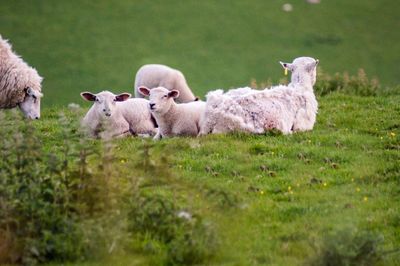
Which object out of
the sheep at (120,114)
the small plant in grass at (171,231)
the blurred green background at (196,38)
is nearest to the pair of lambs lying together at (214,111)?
the sheep at (120,114)

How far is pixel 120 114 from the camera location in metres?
13.5

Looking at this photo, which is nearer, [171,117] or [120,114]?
[171,117]

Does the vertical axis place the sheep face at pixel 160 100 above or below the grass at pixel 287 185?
above

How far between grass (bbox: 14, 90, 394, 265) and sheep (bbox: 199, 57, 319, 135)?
7.9 inches

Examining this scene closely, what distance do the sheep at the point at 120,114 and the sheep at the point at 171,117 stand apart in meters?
0.46

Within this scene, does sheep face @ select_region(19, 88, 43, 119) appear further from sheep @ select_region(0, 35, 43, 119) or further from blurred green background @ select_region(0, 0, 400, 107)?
blurred green background @ select_region(0, 0, 400, 107)

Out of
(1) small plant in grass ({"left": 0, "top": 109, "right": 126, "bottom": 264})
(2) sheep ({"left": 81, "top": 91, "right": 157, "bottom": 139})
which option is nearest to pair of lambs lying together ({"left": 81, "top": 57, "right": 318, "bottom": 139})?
(2) sheep ({"left": 81, "top": 91, "right": 157, "bottom": 139})

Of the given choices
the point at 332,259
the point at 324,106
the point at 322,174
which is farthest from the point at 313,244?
the point at 324,106

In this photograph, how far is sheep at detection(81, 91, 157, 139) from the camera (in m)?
13.0

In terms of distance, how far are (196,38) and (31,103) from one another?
15.5m

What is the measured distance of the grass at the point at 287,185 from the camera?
8547mm

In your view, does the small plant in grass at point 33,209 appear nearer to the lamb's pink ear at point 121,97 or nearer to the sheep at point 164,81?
the lamb's pink ear at point 121,97

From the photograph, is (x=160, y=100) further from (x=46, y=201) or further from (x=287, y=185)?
(x=46, y=201)

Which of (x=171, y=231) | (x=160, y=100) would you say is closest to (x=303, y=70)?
(x=160, y=100)
